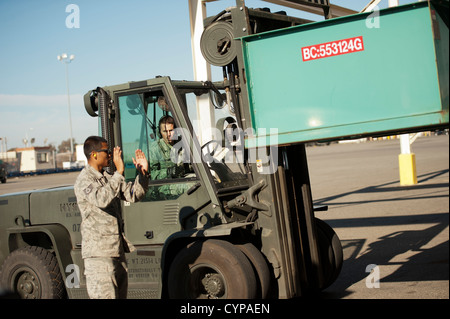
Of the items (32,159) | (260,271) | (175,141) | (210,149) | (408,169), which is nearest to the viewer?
(260,271)

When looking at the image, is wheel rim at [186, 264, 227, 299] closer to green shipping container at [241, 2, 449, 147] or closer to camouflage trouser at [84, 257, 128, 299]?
camouflage trouser at [84, 257, 128, 299]

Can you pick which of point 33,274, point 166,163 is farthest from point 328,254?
point 33,274

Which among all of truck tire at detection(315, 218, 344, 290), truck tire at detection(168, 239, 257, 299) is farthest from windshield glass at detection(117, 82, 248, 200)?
truck tire at detection(315, 218, 344, 290)

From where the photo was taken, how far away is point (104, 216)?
4.82 meters

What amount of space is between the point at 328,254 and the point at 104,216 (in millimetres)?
2818

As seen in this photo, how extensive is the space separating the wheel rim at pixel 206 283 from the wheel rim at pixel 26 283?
2.10m

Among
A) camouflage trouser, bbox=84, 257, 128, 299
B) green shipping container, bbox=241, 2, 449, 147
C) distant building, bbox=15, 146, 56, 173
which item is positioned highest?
distant building, bbox=15, 146, 56, 173

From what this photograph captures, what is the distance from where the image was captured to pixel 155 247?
572 cm

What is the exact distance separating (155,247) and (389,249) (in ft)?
14.8

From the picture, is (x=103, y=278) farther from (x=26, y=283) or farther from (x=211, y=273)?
(x=26, y=283)

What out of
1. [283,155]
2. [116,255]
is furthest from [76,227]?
[283,155]

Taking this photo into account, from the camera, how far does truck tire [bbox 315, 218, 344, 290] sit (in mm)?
6418

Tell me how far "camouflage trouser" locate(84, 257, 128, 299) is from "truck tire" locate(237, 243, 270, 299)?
1245mm

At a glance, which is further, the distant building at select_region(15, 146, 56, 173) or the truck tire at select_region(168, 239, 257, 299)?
the distant building at select_region(15, 146, 56, 173)
